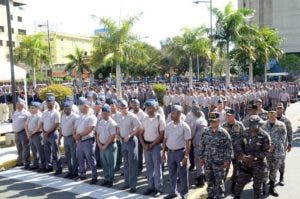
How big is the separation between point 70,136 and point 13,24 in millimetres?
69720

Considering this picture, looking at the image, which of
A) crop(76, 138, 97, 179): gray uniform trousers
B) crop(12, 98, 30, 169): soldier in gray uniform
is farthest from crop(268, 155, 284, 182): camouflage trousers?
crop(12, 98, 30, 169): soldier in gray uniform

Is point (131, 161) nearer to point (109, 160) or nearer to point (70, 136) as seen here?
point (109, 160)

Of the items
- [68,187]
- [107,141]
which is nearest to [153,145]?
[107,141]

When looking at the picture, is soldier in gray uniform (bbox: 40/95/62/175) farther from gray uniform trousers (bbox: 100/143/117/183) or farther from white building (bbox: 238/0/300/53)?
white building (bbox: 238/0/300/53)

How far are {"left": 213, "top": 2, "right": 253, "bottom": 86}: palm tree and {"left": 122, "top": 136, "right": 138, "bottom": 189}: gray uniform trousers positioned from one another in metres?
18.7

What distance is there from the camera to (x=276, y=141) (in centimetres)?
841

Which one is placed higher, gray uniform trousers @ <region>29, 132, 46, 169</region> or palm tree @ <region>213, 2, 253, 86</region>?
palm tree @ <region>213, 2, 253, 86</region>

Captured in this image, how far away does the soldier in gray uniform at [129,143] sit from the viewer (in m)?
8.99

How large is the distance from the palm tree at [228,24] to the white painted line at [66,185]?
1828 centimetres

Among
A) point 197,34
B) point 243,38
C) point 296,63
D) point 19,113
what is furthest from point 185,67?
point 19,113

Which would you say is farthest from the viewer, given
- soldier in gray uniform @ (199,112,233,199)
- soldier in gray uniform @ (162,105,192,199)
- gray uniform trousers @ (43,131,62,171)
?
gray uniform trousers @ (43,131,62,171)

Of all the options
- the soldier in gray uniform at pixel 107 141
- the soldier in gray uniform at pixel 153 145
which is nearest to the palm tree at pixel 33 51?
the soldier in gray uniform at pixel 107 141

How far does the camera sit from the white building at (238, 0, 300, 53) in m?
74.4

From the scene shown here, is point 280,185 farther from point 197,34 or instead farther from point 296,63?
point 296,63
